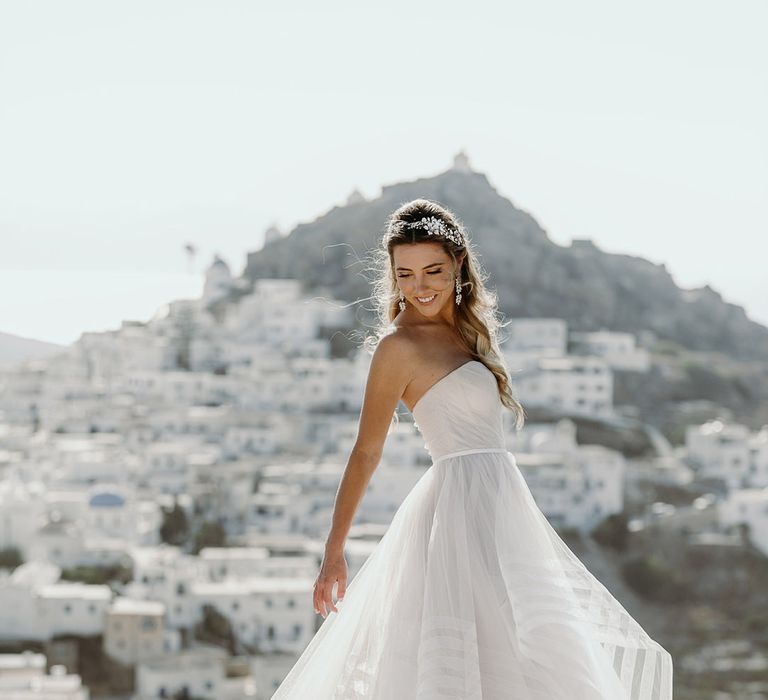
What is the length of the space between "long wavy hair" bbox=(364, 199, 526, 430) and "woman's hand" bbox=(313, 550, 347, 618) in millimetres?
550

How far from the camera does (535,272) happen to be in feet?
174

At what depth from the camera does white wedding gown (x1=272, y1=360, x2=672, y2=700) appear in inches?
109

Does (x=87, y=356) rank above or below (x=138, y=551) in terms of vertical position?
above

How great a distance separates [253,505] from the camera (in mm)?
31391

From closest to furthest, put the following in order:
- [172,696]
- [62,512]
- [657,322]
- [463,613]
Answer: [463,613] → [172,696] → [62,512] → [657,322]

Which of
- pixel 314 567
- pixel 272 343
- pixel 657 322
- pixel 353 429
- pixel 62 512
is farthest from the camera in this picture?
pixel 657 322

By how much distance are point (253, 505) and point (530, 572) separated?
95.0ft

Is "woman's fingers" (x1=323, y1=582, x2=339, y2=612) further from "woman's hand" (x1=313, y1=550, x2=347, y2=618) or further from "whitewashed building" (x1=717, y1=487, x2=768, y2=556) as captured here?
"whitewashed building" (x1=717, y1=487, x2=768, y2=556)

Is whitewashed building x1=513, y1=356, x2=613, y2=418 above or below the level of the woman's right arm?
above

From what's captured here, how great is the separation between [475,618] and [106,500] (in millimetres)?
27189

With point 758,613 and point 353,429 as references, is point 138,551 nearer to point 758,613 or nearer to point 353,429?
point 353,429

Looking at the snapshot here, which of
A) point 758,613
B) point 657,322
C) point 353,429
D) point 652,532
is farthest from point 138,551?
point 657,322

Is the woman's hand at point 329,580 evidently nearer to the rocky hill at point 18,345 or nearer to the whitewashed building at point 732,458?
the rocky hill at point 18,345

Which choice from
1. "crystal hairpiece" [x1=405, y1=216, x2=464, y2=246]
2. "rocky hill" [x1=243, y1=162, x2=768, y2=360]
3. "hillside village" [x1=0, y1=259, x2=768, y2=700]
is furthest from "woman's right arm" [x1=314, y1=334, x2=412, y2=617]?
"rocky hill" [x1=243, y1=162, x2=768, y2=360]
